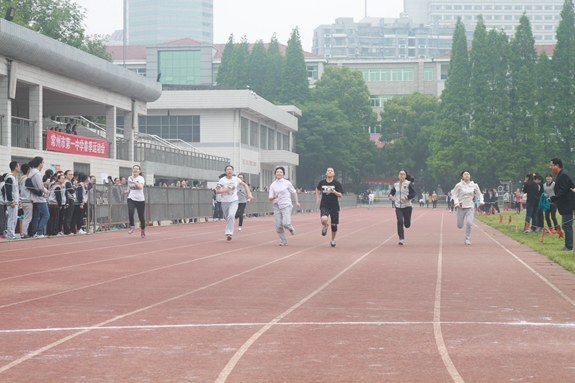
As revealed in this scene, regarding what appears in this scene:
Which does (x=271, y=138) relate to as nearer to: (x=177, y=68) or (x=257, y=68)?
(x=257, y=68)

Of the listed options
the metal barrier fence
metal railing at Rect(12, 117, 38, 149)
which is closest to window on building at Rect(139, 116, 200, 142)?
the metal barrier fence

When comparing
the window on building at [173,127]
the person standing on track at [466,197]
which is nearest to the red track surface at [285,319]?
the person standing on track at [466,197]

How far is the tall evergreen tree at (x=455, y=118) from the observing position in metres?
73.6

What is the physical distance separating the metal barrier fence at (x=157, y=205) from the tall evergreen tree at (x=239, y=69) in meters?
54.4

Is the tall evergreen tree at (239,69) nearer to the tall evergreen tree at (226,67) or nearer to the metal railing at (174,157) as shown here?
the tall evergreen tree at (226,67)

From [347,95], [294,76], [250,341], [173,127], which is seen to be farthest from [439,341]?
[347,95]

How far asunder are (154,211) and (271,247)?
11.9 metres

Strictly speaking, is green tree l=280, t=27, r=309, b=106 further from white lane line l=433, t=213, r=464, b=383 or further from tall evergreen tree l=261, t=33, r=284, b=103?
white lane line l=433, t=213, r=464, b=383

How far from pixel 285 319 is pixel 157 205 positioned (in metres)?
21.5

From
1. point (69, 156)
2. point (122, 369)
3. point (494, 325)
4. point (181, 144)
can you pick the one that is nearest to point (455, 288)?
point (494, 325)

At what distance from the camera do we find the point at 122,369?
16.9ft

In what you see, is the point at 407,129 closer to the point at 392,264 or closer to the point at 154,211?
the point at 154,211

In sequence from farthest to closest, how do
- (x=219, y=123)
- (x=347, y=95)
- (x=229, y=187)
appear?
1. (x=347, y=95)
2. (x=219, y=123)
3. (x=229, y=187)

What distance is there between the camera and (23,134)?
28859 millimetres
